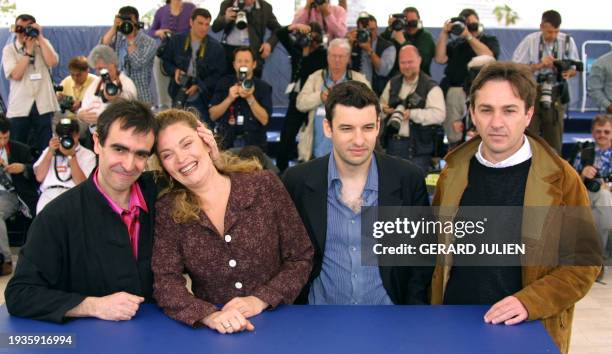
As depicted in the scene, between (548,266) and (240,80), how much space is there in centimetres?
383

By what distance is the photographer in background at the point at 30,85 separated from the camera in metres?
6.70

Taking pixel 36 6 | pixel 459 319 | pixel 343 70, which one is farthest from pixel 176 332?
pixel 36 6

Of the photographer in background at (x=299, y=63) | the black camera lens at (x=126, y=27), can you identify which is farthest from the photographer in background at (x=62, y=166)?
the photographer in background at (x=299, y=63)

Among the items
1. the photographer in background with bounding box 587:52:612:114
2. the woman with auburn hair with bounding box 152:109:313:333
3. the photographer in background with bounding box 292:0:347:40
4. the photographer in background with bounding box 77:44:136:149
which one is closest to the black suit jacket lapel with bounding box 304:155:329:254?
the woman with auburn hair with bounding box 152:109:313:333

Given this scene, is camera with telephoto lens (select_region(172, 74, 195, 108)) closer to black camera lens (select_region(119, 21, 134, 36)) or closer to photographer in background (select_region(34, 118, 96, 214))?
→ black camera lens (select_region(119, 21, 134, 36))

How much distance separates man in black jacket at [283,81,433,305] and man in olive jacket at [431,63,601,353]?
262 mm

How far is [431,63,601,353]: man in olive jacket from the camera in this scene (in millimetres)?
2467

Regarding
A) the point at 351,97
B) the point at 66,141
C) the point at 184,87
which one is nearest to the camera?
the point at 351,97

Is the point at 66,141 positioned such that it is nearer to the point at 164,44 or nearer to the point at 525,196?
the point at 164,44

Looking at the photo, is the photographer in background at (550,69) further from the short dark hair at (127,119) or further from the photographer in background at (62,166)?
the short dark hair at (127,119)

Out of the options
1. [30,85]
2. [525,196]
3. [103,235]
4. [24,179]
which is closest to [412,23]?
[30,85]

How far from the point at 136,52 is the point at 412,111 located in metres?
2.55

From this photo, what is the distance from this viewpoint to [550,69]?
670 centimetres

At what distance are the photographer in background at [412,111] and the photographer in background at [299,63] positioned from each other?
72 centimetres
